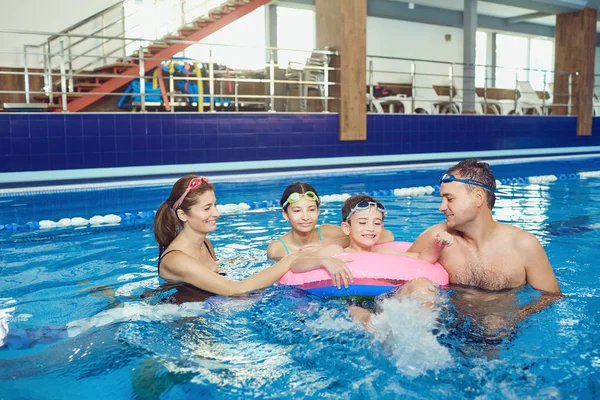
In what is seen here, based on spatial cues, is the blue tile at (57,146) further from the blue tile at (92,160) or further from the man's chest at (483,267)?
the man's chest at (483,267)

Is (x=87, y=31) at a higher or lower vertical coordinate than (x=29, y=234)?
higher

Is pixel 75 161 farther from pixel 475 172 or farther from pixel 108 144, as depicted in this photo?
pixel 475 172

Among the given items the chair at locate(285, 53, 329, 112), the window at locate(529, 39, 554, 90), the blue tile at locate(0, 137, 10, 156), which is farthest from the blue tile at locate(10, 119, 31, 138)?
the window at locate(529, 39, 554, 90)

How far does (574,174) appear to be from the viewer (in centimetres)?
960

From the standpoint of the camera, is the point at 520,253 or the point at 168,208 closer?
the point at 520,253

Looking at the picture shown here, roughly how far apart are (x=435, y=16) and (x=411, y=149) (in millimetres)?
7858

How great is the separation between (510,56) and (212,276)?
20458 millimetres

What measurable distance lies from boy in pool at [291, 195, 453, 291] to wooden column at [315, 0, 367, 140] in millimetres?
7928

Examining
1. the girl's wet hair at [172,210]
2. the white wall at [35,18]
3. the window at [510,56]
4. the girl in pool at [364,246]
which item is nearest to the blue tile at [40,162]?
the white wall at [35,18]

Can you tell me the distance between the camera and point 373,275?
9.50 feet

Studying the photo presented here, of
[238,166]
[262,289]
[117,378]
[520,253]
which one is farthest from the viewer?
[238,166]

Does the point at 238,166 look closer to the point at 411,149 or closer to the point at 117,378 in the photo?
the point at 411,149

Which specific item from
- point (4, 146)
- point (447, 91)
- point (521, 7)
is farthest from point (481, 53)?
point (4, 146)

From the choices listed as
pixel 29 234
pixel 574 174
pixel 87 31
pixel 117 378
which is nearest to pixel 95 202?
pixel 29 234
